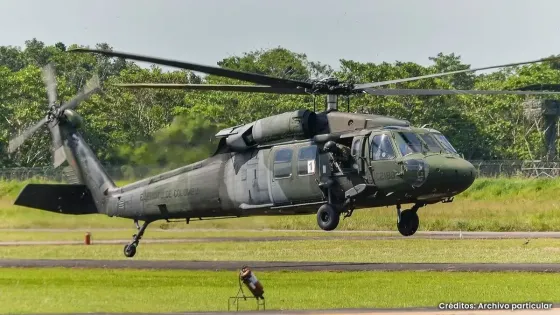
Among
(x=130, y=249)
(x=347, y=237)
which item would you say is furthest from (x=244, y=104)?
(x=130, y=249)

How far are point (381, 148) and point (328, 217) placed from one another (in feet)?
7.56

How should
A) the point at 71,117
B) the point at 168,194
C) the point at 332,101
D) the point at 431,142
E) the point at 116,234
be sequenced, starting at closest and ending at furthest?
the point at 431,142 → the point at 332,101 → the point at 168,194 → the point at 71,117 → the point at 116,234

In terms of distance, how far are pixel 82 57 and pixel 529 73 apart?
4783 centimetres

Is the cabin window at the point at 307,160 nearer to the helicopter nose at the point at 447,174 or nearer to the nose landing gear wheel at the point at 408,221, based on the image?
the nose landing gear wheel at the point at 408,221

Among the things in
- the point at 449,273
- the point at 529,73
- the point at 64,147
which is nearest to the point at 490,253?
the point at 449,273

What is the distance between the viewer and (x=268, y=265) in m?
36.2

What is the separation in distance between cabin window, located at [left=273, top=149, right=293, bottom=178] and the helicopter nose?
4184mm

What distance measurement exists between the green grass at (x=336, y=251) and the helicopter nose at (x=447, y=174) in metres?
11.1

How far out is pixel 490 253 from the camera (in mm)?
39781

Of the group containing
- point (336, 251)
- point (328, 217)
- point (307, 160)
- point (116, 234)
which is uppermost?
point (307, 160)

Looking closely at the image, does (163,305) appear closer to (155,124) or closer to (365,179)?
(365,179)

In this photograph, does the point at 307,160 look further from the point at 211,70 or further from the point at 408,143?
the point at 211,70

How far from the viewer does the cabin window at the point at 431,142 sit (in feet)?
88.0

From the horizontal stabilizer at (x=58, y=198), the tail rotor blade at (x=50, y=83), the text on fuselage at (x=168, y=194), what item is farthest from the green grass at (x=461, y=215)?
the text on fuselage at (x=168, y=194)
